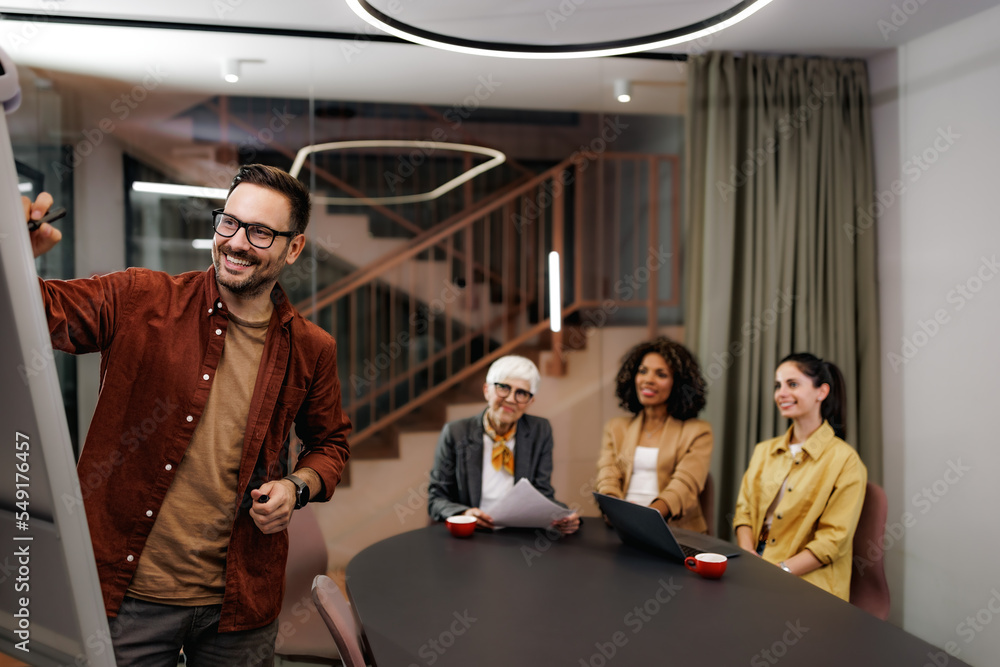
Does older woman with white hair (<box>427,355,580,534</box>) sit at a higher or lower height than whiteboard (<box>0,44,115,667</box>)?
lower

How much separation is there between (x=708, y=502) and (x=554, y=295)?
1311mm

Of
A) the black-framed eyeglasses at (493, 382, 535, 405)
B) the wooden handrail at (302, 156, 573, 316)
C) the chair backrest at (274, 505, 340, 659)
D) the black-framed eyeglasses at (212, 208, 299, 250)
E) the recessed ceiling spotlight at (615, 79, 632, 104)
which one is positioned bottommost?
the chair backrest at (274, 505, 340, 659)

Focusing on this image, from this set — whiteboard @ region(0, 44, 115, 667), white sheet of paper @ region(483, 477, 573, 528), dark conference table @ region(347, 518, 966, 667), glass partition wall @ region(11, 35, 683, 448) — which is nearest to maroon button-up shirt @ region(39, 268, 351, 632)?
dark conference table @ region(347, 518, 966, 667)

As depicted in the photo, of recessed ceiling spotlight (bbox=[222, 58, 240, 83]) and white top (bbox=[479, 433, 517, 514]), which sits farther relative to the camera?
recessed ceiling spotlight (bbox=[222, 58, 240, 83])

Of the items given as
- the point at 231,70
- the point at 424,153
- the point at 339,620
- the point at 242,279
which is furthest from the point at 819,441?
the point at 231,70

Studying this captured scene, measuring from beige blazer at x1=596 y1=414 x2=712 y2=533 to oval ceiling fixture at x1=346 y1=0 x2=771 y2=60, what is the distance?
151cm

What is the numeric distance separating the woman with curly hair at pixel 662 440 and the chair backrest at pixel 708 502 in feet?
0.07

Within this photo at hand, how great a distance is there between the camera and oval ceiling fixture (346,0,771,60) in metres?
2.04

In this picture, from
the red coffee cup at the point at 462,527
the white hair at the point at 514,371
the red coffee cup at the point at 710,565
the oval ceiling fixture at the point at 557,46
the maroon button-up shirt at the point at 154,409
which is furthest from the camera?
the white hair at the point at 514,371

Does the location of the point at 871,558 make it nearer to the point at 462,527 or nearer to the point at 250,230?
the point at 462,527

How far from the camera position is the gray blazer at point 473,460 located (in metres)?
2.72

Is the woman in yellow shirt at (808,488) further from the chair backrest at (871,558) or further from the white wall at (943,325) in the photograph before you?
the white wall at (943,325)

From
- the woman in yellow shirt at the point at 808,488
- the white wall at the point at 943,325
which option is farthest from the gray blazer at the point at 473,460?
the white wall at the point at 943,325

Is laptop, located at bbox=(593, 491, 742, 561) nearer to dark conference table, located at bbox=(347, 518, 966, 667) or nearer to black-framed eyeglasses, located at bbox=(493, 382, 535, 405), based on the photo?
dark conference table, located at bbox=(347, 518, 966, 667)
